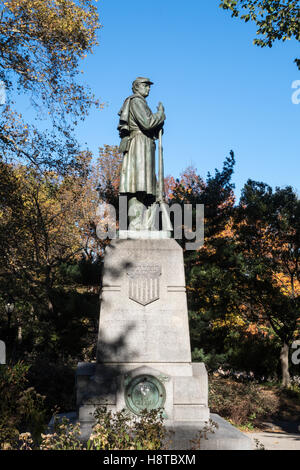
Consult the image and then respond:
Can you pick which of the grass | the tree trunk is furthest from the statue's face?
the tree trunk

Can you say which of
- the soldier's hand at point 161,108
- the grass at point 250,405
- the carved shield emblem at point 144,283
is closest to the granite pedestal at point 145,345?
the carved shield emblem at point 144,283

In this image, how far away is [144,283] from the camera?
7.14 m

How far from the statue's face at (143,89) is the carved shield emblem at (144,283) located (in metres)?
3.19

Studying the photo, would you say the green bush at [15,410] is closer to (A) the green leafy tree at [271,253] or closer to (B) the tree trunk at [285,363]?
(A) the green leafy tree at [271,253]

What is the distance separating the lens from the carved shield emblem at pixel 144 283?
23.3 feet

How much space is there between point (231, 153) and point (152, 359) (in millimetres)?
13462

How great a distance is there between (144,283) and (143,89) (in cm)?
355

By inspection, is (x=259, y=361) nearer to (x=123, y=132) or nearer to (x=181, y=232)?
(x=181, y=232)

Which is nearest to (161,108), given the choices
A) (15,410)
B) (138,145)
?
(138,145)

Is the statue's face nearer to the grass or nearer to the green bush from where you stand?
the green bush

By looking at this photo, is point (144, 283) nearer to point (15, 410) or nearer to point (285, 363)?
point (15, 410)

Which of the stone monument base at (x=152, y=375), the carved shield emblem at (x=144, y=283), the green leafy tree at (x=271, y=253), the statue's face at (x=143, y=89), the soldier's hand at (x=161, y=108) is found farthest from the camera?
the green leafy tree at (x=271, y=253)

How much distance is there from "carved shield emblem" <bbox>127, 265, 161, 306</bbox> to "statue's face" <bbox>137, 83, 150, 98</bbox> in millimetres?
3192
